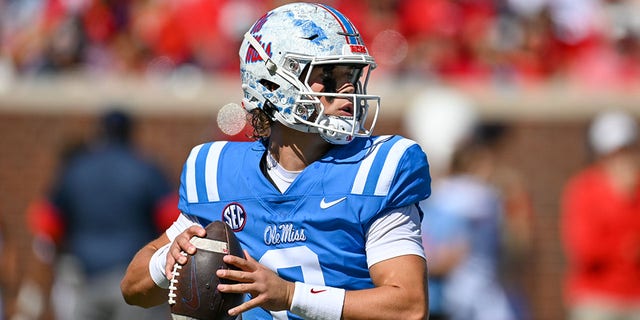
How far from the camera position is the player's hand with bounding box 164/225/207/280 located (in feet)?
10.5

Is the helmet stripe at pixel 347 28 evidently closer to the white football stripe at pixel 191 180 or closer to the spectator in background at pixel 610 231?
the white football stripe at pixel 191 180

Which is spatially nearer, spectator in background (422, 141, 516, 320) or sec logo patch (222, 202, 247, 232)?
sec logo patch (222, 202, 247, 232)

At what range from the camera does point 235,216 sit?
3445mm

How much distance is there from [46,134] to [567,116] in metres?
4.55

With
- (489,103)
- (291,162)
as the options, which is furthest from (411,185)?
(489,103)

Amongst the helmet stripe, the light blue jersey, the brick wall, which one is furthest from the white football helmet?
the brick wall

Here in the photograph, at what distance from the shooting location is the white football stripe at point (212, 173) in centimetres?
351

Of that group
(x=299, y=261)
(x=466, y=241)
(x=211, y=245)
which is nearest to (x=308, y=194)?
(x=299, y=261)

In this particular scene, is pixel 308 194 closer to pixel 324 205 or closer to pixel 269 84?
pixel 324 205

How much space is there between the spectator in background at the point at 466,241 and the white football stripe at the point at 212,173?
3337mm

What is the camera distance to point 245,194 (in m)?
3.45

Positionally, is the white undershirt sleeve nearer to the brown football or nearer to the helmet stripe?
the brown football

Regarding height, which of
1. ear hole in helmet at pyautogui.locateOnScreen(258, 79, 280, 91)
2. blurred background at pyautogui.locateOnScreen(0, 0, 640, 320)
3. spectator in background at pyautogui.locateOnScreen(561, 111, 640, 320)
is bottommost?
spectator in background at pyautogui.locateOnScreen(561, 111, 640, 320)

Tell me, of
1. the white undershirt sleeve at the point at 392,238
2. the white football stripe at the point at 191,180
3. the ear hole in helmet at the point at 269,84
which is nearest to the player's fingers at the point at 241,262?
the white undershirt sleeve at the point at 392,238
